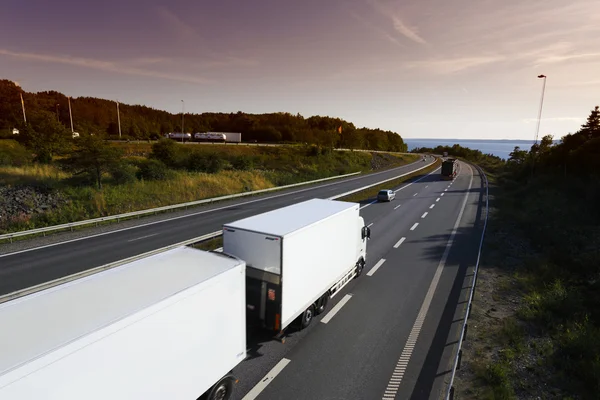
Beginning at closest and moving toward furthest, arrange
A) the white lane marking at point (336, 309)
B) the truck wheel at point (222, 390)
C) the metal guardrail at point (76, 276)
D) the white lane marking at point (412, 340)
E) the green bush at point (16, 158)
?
the truck wheel at point (222, 390) → the white lane marking at point (412, 340) → the white lane marking at point (336, 309) → the metal guardrail at point (76, 276) → the green bush at point (16, 158)

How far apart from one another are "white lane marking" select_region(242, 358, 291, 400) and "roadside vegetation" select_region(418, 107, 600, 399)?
4.23m

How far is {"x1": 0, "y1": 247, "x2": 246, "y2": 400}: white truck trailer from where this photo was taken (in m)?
3.58

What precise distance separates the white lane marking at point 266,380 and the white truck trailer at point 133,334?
63cm

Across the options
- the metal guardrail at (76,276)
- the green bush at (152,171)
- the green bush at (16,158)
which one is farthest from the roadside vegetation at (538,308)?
the green bush at (16,158)

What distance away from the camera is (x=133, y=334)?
437 cm

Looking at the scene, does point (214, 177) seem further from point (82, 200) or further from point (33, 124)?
point (33, 124)

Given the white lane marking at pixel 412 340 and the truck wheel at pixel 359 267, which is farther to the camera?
the truck wheel at pixel 359 267

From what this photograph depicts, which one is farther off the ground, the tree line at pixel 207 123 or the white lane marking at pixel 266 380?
the tree line at pixel 207 123

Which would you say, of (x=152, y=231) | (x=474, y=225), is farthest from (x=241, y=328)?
(x=474, y=225)

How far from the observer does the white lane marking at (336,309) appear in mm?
10289

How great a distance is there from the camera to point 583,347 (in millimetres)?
8500

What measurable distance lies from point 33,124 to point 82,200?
80.3 feet

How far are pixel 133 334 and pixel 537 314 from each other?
40.1 ft

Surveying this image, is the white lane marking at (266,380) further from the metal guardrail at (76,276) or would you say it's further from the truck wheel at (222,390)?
the metal guardrail at (76,276)
